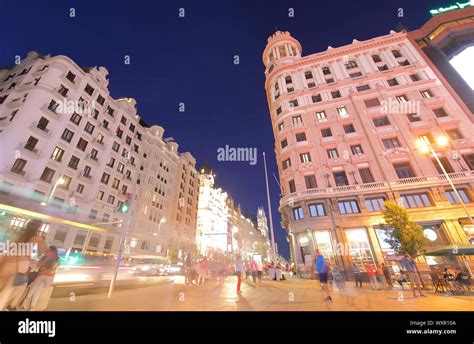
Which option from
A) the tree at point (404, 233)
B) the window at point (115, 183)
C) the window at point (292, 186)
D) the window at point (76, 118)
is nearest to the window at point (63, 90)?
the window at point (76, 118)

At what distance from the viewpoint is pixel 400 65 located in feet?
99.7

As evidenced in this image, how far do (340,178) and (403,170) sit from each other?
6.94 meters

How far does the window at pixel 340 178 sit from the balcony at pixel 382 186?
41.9 inches

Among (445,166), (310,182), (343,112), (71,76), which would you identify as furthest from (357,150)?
(71,76)

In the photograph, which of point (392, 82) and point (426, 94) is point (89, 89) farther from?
point (426, 94)

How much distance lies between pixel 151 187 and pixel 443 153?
47.2 m

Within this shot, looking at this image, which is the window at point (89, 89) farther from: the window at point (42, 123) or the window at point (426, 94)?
the window at point (426, 94)

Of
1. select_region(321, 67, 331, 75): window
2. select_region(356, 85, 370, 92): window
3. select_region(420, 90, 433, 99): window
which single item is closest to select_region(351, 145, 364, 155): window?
select_region(356, 85, 370, 92): window

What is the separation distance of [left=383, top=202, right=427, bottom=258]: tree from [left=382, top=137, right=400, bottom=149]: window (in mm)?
11220

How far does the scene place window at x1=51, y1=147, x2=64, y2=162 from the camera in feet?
87.5

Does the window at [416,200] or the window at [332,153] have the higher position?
the window at [332,153]

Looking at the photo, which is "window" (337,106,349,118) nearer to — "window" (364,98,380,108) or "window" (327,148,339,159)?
"window" (364,98,380,108)

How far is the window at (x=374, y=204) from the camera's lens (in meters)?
22.1
